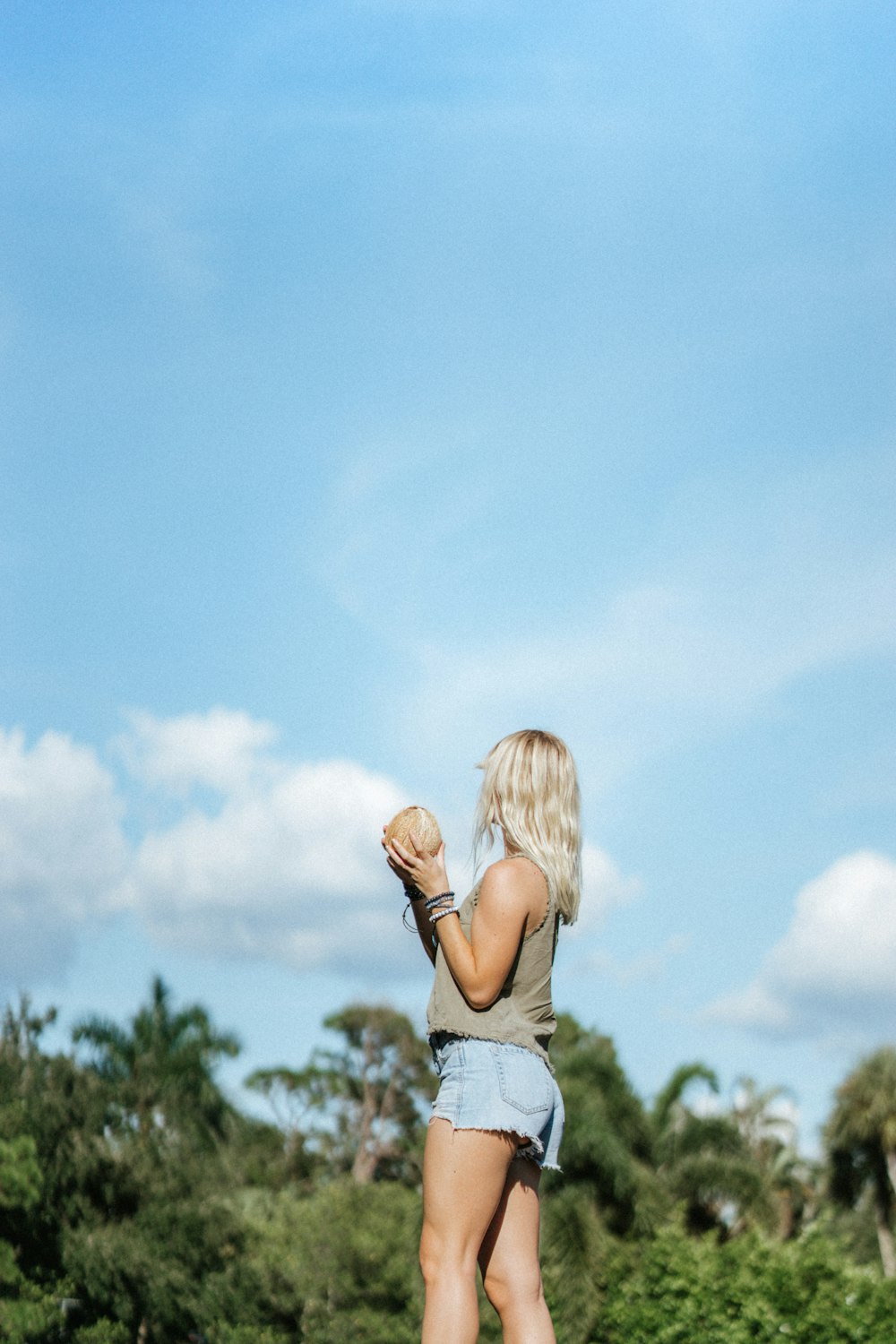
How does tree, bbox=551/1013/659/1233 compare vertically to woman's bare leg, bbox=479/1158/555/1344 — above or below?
above

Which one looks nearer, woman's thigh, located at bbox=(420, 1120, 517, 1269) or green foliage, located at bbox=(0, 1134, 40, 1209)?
woman's thigh, located at bbox=(420, 1120, 517, 1269)

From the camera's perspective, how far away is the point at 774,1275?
68.4ft

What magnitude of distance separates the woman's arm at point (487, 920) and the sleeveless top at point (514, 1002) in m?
0.04

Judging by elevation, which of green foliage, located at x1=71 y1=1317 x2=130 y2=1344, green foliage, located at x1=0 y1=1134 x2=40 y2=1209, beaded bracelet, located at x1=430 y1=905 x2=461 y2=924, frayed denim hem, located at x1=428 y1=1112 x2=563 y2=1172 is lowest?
frayed denim hem, located at x1=428 y1=1112 x2=563 y2=1172

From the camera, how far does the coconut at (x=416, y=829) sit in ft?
12.8

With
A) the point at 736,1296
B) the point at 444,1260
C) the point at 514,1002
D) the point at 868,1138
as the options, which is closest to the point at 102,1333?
the point at 736,1296

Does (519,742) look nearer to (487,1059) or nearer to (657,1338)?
(487,1059)

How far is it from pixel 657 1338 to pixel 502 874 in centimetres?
2094

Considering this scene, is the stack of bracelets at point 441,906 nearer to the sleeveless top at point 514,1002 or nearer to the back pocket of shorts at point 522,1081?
the sleeveless top at point 514,1002

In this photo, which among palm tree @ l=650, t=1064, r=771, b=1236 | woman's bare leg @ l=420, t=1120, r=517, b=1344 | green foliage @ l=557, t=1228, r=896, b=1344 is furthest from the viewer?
palm tree @ l=650, t=1064, r=771, b=1236

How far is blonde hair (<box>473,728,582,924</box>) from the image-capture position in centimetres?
389

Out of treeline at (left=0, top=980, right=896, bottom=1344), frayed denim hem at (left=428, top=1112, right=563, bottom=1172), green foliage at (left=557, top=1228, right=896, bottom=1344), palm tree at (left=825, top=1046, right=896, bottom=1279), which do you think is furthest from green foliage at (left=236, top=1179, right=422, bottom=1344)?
frayed denim hem at (left=428, top=1112, right=563, bottom=1172)

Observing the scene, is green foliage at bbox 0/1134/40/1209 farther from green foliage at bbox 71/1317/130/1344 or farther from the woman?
the woman

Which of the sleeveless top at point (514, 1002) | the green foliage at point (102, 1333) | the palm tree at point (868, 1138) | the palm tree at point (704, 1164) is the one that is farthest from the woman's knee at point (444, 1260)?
the palm tree at point (868, 1138)
